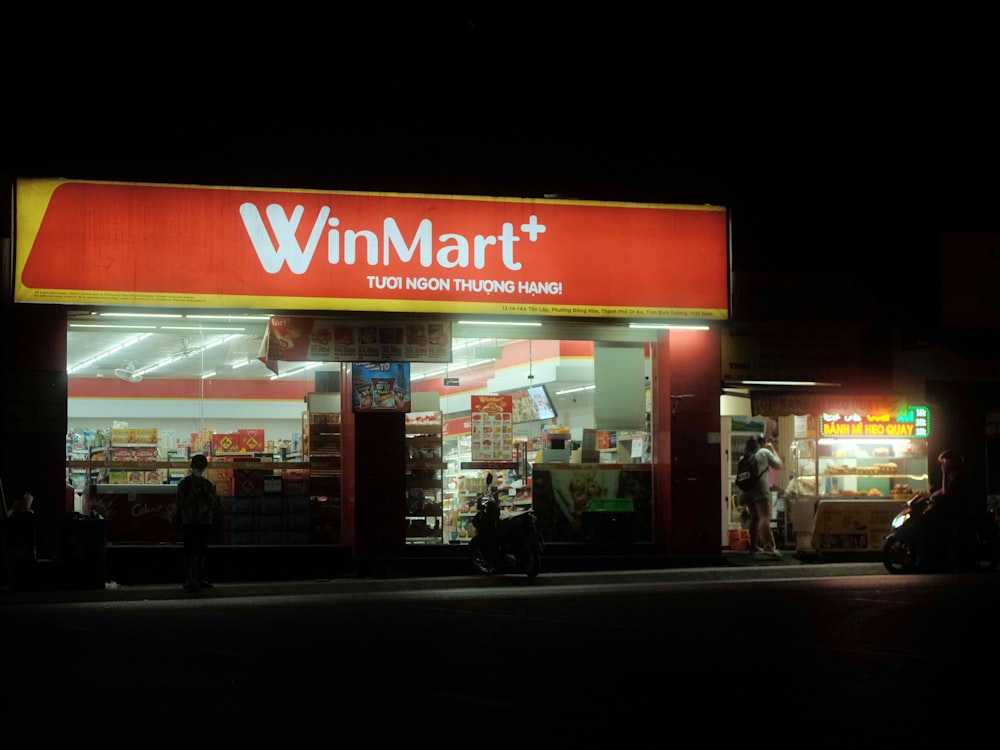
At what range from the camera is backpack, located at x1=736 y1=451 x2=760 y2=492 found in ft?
68.9

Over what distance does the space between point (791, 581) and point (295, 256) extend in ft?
28.8

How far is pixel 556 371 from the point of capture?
21750 mm

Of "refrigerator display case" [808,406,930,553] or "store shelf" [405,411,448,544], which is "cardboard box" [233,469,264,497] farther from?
"refrigerator display case" [808,406,930,553]

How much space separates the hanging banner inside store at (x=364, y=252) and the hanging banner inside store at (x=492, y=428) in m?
2.07

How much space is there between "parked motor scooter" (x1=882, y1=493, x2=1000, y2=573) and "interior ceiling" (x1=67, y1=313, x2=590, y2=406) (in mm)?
5865

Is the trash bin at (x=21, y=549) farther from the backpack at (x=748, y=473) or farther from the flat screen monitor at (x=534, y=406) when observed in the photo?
the backpack at (x=748, y=473)

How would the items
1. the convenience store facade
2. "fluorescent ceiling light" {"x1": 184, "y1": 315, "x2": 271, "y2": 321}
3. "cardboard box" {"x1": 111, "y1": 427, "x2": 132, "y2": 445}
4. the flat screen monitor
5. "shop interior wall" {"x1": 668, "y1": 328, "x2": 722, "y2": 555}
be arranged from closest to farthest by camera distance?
the convenience store facade
"fluorescent ceiling light" {"x1": 184, "y1": 315, "x2": 271, "y2": 321}
"shop interior wall" {"x1": 668, "y1": 328, "x2": 722, "y2": 555}
"cardboard box" {"x1": 111, "y1": 427, "x2": 132, "y2": 445}
the flat screen monitor

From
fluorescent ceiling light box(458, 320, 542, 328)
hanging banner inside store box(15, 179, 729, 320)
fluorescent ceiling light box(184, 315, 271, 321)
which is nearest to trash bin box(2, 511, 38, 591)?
hanging banner inside store box(15, 179, 729, 320)

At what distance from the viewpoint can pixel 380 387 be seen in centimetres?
1984

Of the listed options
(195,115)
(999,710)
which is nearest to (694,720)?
(999,710)

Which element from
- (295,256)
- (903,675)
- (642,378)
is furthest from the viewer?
(642,378)

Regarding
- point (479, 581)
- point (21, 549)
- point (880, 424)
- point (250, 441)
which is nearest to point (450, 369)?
point (250, 441)

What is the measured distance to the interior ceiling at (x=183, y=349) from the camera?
19.9 m

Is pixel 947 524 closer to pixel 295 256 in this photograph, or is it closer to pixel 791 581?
pixel 791 581
